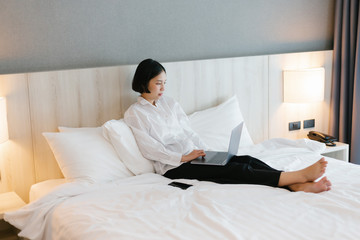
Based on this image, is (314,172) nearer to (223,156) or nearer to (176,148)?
(223,156)

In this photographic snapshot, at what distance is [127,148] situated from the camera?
2668 millimetres

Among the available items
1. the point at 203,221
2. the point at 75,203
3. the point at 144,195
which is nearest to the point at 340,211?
the point at 203,221

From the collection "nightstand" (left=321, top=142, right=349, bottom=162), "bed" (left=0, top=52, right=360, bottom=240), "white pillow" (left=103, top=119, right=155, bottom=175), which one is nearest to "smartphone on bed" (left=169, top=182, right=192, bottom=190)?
"bed" (left=0, top=52, right=360, bottom=240)

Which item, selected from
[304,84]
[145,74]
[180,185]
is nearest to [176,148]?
[180,185]

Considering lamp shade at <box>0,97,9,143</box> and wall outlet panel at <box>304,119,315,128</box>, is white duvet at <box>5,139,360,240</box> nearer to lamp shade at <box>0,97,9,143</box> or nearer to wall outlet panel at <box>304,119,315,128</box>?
lamp shade at <box>0,97,9,143</box>

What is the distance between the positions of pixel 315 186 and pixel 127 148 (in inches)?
43.7

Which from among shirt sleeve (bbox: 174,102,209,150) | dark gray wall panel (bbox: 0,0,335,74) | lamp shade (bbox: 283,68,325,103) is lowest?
shirt sleeve (bbox: 174,102,209,150)

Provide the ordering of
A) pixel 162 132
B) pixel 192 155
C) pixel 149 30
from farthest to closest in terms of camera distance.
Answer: pixel 149 30
pixel 162 132
pixel 192 155

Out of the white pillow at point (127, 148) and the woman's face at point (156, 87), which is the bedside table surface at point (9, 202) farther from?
the woman's face at point (156, 87)

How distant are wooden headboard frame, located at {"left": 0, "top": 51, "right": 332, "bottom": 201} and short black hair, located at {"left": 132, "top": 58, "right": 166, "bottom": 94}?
0.51 ft

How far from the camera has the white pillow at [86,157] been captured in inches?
101

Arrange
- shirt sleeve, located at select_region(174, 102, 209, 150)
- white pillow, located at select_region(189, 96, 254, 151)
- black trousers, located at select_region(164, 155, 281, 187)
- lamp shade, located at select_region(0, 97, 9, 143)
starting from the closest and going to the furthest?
black trousers, located at select_region(164, 155, 281, 187)
lamp shade, located at select_region(0, 97, 9, 143)
shirt sleeve, located at select_region(174, 102, 209, 150)
white pillow, located at select_region(189, 96, 254, 151)

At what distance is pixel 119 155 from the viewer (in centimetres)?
269

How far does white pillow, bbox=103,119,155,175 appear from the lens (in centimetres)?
267
